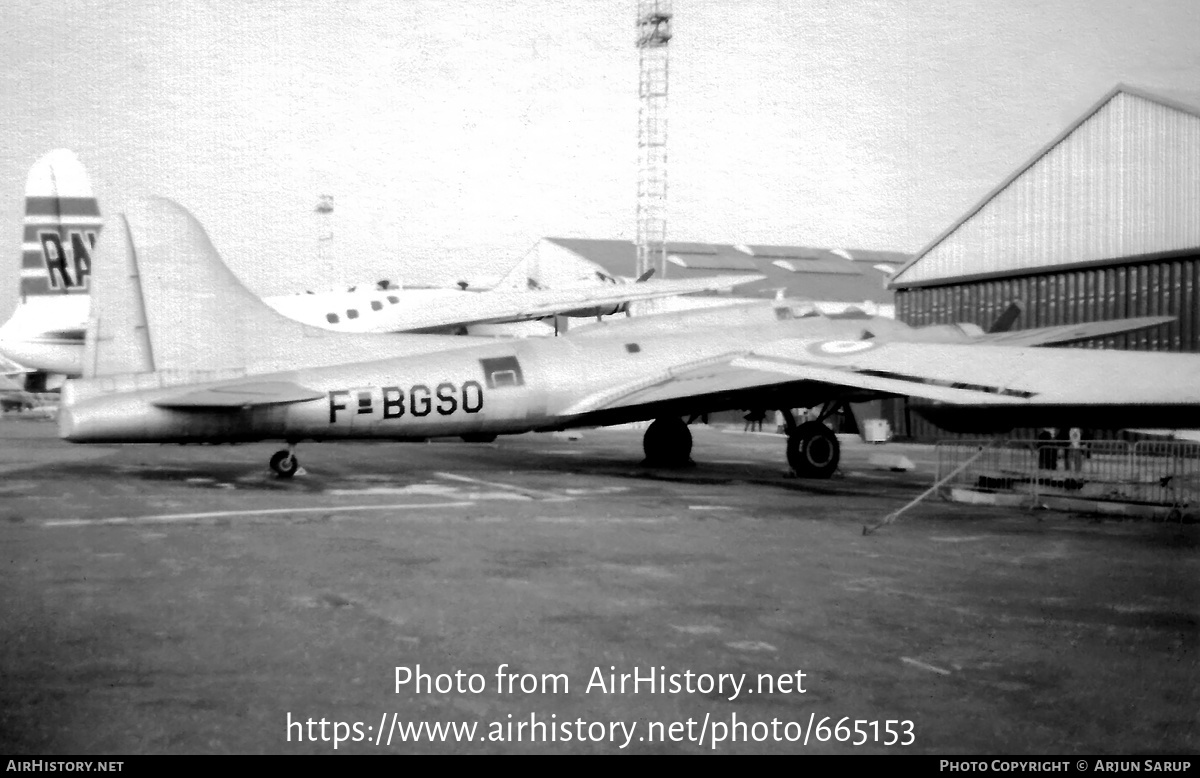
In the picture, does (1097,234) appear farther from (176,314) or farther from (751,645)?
(751,645)

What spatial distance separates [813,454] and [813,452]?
4 centimetres

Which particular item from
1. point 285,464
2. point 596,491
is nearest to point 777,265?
point 596,491

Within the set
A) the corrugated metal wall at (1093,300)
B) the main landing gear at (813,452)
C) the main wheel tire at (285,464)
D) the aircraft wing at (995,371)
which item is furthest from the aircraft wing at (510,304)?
the aircraft wing at (995,371)

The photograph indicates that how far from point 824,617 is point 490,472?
12.5 meters

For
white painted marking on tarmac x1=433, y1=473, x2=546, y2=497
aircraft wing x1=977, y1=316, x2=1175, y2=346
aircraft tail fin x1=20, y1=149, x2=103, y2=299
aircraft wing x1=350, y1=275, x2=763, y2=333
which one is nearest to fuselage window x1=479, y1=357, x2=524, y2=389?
white painted marking on tarmac x1=433, y1=473, x2=546, y2=497

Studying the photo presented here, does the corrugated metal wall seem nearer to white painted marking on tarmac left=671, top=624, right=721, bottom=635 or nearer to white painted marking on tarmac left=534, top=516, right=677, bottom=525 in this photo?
white painted marking on tarmac left=534, top=516, right=677, bottom=525

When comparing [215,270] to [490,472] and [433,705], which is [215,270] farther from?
[433,705]

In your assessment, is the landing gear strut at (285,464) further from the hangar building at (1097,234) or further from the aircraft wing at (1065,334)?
the hangar building at (1097,234)

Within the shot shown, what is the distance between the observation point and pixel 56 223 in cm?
1895

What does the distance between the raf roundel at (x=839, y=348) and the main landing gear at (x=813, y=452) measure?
10.4ft

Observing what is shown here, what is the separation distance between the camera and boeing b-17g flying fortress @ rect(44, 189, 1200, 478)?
11.6m

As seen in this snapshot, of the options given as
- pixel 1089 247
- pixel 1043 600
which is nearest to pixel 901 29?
pixel 1043 600

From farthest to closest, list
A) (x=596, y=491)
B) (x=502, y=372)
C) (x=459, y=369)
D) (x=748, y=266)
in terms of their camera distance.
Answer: (x=748, y=266), (x=502, y=372), (x=459, y=369), (x=596, y=491)

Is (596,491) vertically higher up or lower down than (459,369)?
lower down
